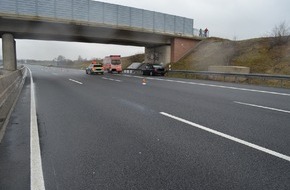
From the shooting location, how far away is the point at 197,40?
1777 inches

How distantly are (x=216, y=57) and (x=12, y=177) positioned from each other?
37.4 meters

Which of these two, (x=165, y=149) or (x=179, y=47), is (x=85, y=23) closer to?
(x=179, y=47)

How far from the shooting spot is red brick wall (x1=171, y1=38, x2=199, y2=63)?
41.4 meters

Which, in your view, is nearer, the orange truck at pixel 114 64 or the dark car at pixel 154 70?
the dark car at pixel 154 70

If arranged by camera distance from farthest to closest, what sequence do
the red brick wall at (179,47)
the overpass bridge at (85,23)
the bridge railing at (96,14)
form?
the red brick wall at (179,47) → the overpass bridge at (85,23) → the bridge railing at (96,14)

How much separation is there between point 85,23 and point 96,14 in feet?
7.67

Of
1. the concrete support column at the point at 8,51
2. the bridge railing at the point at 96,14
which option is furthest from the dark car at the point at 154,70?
the concrete support column at the point at 8,51

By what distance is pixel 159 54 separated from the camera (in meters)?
44.8

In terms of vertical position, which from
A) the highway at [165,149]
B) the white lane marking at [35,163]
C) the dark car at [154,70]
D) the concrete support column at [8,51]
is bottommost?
the white lane marking at [35,163]

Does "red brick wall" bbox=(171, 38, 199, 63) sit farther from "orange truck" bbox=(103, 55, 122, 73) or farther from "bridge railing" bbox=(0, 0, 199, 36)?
"orange truck" bbox=(103, 55, 122, 73)

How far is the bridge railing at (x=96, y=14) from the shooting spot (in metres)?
27.2

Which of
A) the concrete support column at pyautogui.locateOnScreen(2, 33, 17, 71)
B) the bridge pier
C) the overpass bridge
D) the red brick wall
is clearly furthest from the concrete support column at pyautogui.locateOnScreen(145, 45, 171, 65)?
the concrete support column at pyautogui.locateOnScreen(2, 33, 17, 71)

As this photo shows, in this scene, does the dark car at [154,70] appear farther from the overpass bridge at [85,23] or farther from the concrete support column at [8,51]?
the concrete support column at [8,51]

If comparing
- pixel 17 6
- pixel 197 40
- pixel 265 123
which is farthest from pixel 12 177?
pixel 197 40
